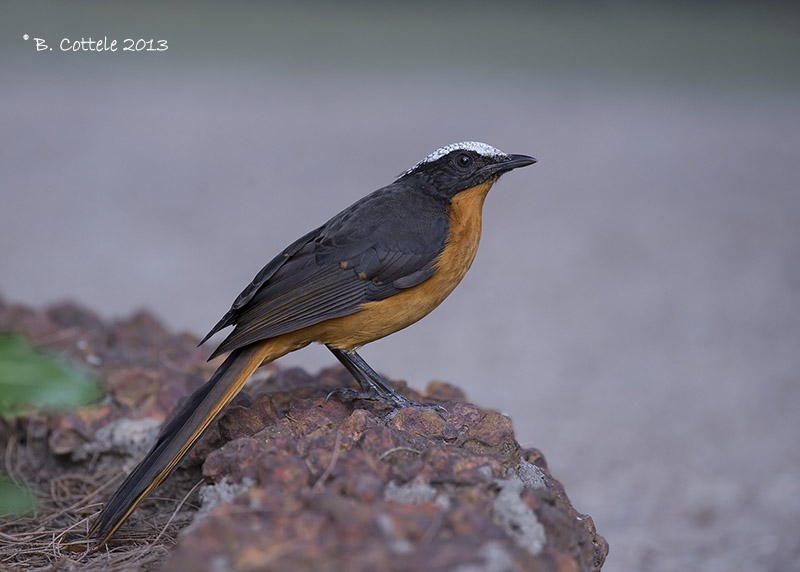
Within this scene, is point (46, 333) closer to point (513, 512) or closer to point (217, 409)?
point (217, 409)

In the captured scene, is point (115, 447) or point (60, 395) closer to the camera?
point (60, 395)

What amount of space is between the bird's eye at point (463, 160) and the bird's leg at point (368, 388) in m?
0.83

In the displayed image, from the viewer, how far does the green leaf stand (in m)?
3.41

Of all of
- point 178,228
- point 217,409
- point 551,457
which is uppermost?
point 178,228

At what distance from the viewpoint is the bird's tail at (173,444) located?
9.52ft

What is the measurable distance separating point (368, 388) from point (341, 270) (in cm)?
45

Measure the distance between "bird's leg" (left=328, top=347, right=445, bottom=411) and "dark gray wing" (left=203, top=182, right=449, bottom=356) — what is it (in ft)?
0.89

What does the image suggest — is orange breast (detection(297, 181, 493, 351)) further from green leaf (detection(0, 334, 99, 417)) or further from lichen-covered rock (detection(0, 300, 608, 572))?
green leaf (detection(0, 334, 99, 417))

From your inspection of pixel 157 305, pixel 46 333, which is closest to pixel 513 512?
pixel 46 333

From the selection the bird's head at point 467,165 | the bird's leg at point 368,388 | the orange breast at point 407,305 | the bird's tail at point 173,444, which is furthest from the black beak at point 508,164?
the bird's tail at point 173,444

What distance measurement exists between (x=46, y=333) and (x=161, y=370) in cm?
90

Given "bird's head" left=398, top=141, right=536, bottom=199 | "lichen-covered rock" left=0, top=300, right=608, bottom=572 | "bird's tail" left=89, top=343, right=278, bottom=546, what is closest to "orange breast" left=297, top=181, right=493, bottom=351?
"bird's head" left=398, top=141, right=536, bottom=199

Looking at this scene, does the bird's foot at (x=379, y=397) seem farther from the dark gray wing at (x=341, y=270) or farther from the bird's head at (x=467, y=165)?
the bird's head at (x=467, y=165)

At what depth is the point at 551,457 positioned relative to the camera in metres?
5.84
